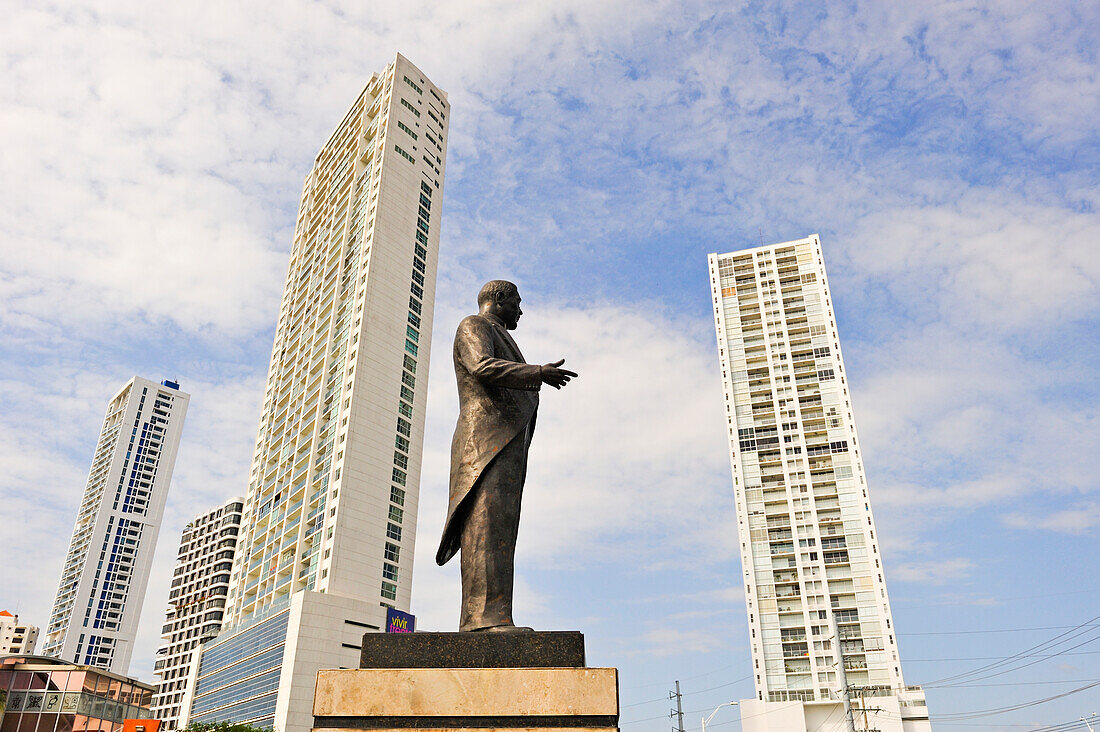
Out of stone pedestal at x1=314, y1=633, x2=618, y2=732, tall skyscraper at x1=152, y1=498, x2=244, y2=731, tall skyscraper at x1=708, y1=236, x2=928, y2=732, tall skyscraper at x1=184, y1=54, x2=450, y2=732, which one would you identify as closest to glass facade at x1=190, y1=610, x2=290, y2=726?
tall skyscraper at x1=184, y1=54, x2=450, y2=732

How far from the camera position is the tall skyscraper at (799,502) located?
2280 inches

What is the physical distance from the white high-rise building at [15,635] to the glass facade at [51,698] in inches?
2457

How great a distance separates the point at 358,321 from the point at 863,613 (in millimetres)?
47446

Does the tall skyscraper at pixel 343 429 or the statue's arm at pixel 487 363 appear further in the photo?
the tall skyscraper at pixel 343 429

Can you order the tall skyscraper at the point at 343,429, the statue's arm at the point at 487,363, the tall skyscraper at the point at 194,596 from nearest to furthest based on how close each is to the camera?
the statue's arm at the point at 487,363
the tall skyscraper at the point at 343,429
the tall skyscraper at the point at 194,596

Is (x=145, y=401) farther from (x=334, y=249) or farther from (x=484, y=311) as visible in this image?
(x=484, y=311)

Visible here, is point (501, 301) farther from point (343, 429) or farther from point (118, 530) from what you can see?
point (118, 530)

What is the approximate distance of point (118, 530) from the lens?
104 metres

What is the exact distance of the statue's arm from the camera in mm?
6164

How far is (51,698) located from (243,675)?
14958 millimetres

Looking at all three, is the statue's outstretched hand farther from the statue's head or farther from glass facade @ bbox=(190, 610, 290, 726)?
glass facade @ bbox=(190, 610, 290, 726)

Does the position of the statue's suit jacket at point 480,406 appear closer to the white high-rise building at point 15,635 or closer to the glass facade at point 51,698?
→ the glass facade at point 51,698

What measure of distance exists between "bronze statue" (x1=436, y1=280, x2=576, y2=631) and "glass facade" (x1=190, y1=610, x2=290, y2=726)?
45.1 meters

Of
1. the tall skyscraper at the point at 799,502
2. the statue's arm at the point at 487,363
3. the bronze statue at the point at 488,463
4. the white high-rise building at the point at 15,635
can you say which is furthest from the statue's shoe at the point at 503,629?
the white high-rise building at the point at 15,635
